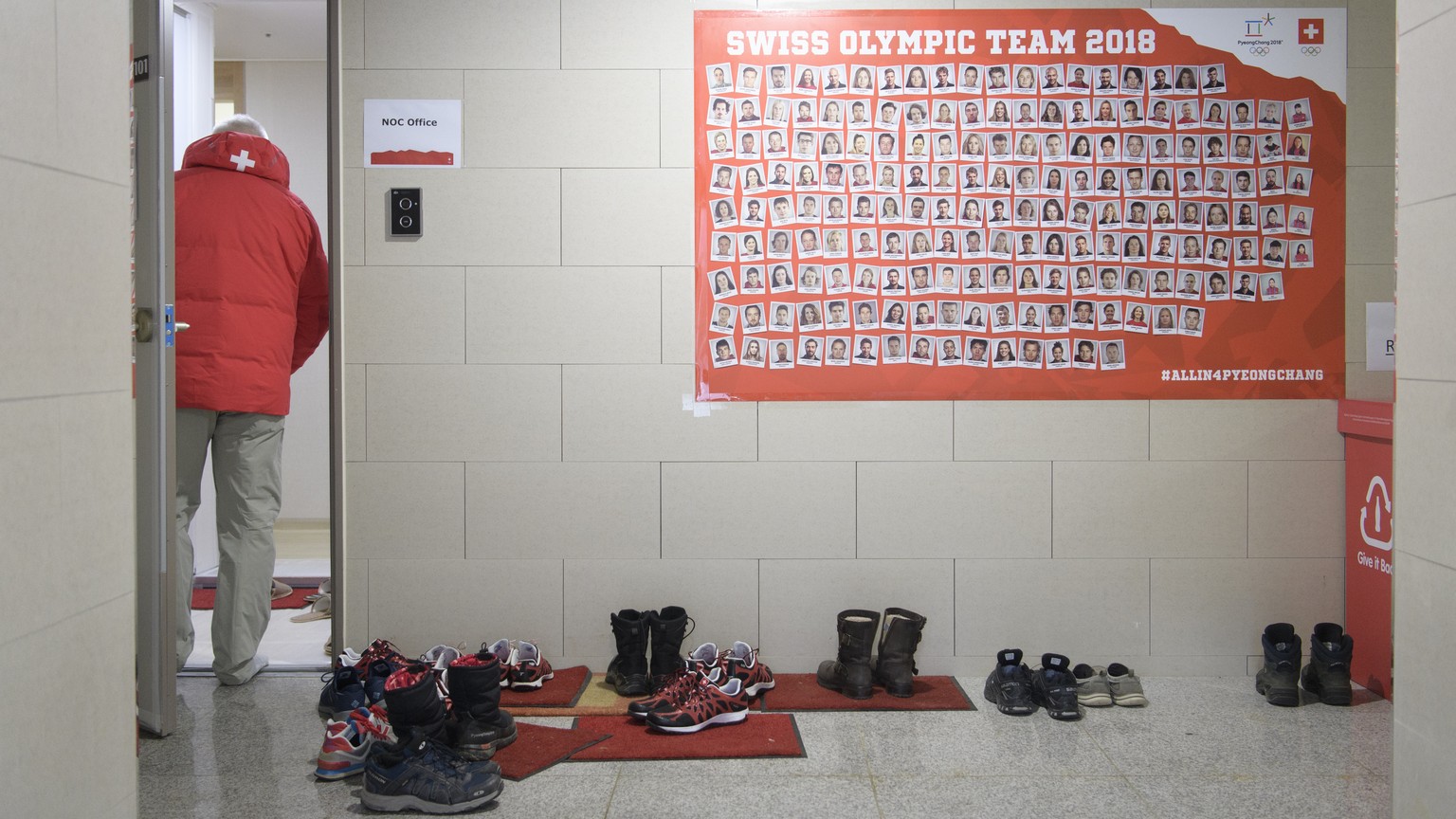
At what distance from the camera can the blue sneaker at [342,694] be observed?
257 centimetres

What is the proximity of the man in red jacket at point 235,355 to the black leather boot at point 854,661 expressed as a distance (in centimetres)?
172

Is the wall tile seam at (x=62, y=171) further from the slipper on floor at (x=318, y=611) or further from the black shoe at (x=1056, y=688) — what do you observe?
the black shoe at (x=1056, y=688)

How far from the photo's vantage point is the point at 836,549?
2.99 metres

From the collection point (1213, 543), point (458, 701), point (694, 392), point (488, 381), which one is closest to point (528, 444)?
point (488, 381)

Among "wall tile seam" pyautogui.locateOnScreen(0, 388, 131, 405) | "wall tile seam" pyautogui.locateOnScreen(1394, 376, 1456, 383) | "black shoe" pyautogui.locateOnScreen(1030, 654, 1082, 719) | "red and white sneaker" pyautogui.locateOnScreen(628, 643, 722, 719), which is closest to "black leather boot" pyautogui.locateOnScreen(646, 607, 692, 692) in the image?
"red and white sneaker" pyautogui.locateOnScreen(628, 643, 722, 719)

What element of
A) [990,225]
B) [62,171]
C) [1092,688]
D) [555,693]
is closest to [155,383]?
[62,171]

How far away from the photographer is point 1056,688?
265cm

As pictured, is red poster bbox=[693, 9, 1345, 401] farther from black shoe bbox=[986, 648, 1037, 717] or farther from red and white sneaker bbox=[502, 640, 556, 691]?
red and white sneaker bbox=[502, 640, 556, 691]

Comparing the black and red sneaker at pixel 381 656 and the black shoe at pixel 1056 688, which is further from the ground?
the black and red sneaker at pixel 381 656

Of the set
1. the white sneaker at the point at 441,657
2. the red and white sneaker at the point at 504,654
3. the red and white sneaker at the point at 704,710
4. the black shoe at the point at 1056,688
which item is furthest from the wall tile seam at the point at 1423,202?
the white sneaker at the point at 441,657

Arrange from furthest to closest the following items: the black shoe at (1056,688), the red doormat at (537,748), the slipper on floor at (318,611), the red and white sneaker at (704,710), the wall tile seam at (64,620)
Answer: the slipper on floor at (318,611), the black shoe at (1056,688), the red and white sneaker at (704,710), the red doormat at (537,748), the wall tile seam at (64,620)

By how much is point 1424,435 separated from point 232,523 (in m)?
2.95

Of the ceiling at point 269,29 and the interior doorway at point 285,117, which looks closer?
the interior doorway at point 285,117

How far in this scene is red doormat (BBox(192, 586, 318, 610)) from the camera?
3840 mm
